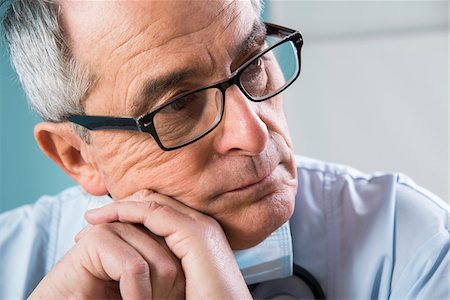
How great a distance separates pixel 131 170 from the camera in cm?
132

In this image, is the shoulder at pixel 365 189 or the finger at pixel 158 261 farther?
the shoulder at pixel 365 189

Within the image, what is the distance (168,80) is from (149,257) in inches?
12.8

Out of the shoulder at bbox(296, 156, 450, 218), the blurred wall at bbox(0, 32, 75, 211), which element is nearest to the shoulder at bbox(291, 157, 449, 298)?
the shoulder at bbox(296, 156, 450, 218)

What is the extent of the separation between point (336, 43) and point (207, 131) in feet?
5.52

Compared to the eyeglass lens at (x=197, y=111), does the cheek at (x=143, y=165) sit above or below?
below

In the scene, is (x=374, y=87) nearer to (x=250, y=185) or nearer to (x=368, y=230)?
(x=368, y=230)

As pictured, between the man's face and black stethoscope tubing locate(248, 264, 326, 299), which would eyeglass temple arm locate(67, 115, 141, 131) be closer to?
the man's face

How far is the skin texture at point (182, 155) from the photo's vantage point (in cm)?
118

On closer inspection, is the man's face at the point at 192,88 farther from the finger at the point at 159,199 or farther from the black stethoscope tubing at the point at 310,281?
the black stethoscope tubing at the point at 310,281

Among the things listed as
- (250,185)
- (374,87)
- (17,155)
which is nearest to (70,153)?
Result: (250,185)

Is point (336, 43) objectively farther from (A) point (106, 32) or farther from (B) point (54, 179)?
(A) point (106, 32)

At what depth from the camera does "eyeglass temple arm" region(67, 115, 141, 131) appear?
1.24 metres

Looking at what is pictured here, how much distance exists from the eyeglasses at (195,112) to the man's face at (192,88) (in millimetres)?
16

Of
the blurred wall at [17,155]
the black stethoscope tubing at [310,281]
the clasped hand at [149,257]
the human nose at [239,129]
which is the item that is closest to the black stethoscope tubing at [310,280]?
the black stethoscope tubing at [310,281]
